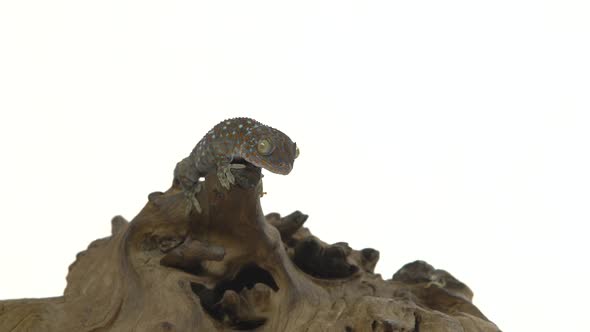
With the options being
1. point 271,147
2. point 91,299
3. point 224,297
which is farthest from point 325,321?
point 91,299

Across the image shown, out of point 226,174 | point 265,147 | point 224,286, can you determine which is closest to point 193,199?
point 226,174

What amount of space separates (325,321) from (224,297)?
38 centimetres

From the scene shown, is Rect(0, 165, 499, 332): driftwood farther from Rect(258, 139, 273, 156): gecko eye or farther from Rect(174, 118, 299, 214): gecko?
Rect(258, 139, 273, 156): gecko eye

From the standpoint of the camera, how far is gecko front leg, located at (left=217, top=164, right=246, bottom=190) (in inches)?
116

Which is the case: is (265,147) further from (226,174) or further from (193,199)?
(193,199)

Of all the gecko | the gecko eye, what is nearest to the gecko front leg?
the gecko

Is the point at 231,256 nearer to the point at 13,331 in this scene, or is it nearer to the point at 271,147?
the point at 271,147

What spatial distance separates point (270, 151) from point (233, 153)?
7.2 inches

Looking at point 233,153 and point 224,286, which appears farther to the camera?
point 224,286

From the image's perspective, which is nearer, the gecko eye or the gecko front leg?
the gecko eye

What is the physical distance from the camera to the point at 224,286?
308 cm

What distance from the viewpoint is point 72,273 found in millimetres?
3273

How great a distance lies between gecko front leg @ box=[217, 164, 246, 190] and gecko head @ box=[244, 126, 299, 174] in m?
0.09

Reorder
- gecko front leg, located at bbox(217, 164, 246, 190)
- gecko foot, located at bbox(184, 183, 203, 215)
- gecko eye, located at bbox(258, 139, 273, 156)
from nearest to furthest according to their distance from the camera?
gecko eye, located at bbox(258, 139, 273, 156) → gecko front leg, located at bbox(217, 164, 246, 190) → gecko foot, located at bbox(184, 183, 203, 215)
